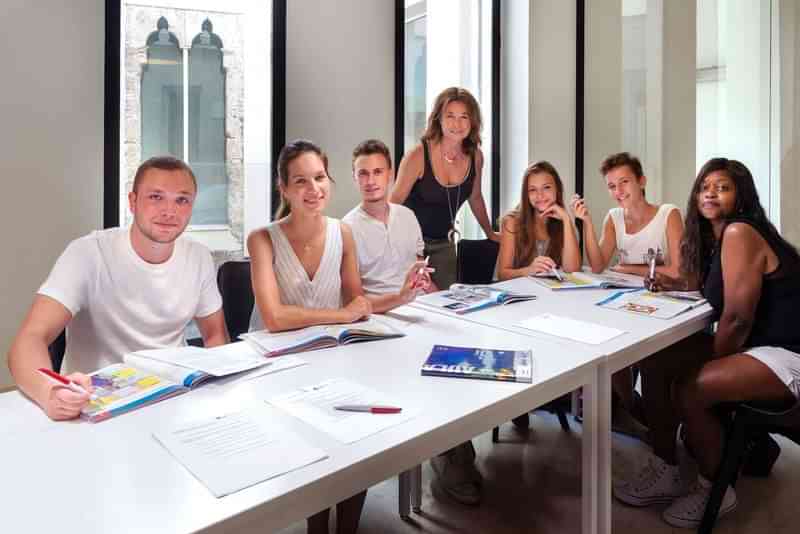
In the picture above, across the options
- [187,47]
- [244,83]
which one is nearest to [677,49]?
[244,83]

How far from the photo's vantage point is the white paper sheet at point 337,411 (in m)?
1.02

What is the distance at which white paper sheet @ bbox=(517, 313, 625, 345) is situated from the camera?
1670mm

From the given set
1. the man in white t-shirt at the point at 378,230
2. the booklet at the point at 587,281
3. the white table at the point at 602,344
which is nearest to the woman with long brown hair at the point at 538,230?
the booklet at the point at 587,281

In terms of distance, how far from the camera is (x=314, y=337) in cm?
155

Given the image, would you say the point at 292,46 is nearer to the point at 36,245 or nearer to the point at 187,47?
the point at 187,47

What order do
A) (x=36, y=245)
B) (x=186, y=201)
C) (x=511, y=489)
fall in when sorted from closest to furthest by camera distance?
(x=186, y=201), (x=511, y=489), (x=36, y=245)

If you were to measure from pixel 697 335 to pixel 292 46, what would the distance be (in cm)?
237

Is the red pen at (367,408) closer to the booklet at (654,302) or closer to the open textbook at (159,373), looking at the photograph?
the open textbook at (159,373)

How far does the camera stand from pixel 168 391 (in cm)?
117

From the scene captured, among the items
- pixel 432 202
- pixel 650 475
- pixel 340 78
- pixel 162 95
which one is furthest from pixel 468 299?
pixel 162 95

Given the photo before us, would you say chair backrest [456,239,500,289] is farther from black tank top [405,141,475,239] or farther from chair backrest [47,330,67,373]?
chair backrest [47,330,67,373]

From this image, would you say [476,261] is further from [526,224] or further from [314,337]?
[314,337]

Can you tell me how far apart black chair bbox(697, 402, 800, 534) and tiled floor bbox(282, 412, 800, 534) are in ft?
0.59

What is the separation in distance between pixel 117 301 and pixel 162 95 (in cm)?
160
